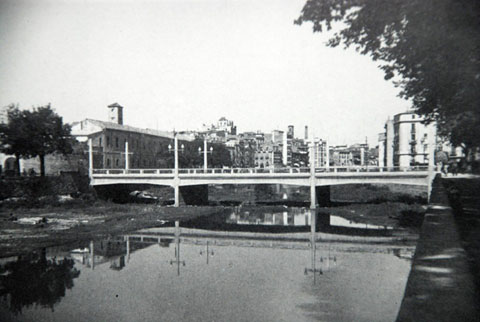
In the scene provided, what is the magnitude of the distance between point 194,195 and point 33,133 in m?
17.9

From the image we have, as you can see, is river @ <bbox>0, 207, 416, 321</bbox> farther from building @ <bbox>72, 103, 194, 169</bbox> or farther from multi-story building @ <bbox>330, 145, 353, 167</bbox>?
multi-story building @ <bbox>330, 145, 353, 167</bbox>

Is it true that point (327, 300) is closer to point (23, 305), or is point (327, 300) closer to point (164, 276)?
point (164, 276)

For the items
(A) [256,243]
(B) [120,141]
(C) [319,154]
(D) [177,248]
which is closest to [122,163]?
(B) [120,141]

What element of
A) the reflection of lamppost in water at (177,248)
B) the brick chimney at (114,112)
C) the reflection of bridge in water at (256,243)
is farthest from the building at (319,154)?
the reflection of lamppost in water at (177,248)

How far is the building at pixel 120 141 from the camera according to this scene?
55312 millimetres

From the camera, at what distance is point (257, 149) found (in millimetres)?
103375

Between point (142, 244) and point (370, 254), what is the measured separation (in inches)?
526

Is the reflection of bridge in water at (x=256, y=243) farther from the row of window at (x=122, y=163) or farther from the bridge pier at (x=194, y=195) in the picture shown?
the row of window at (x=122, y=163)

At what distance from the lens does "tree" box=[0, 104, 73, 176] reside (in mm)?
38375

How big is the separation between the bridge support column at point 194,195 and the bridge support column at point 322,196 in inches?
525

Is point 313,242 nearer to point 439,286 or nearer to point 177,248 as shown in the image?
point 177,248

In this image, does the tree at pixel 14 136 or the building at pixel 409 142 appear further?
the building at pixel 409 142

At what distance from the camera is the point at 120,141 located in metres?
59.6

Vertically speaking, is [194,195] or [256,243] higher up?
[194,195]
